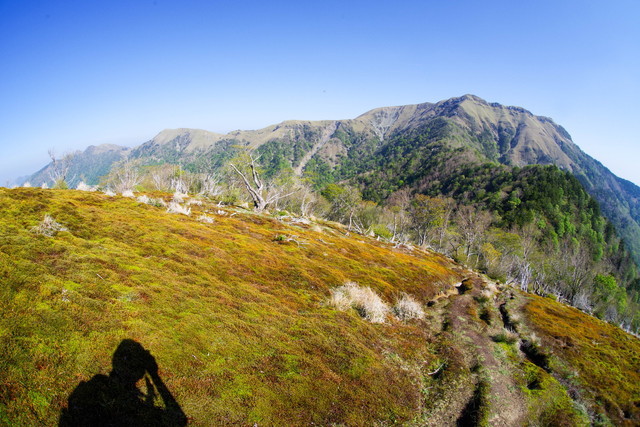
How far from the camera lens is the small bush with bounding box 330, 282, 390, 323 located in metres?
13.9

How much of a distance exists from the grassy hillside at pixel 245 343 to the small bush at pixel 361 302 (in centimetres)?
35

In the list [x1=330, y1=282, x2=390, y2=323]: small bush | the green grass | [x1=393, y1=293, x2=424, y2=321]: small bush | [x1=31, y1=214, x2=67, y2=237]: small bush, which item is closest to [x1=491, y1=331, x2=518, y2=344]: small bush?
the green grass

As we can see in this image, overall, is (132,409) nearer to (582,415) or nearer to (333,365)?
(333,365)

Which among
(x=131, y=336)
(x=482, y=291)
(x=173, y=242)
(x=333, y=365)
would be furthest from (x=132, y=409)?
(x=482, y=291)

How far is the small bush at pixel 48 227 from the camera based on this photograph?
35.2 feet

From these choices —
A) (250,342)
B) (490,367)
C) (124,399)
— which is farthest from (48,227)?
(490,367)

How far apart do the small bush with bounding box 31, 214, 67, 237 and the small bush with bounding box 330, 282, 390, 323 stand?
12.8m

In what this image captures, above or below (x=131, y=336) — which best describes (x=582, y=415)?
below

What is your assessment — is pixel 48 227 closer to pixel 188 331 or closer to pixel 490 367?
pixel 188 331

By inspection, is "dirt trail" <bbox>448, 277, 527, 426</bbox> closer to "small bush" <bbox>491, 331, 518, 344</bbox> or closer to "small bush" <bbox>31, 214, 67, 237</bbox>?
"small bush" <bbox>491, 331, 518, 344</bbox>

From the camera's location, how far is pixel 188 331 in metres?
7.92

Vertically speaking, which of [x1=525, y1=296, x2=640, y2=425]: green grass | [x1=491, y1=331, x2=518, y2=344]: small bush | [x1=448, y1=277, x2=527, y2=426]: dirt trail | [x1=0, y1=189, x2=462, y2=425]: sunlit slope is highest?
[x1=0, y1=189, x2=462, y2=425]: sunlit slope

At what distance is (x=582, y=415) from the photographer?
34.6 feet

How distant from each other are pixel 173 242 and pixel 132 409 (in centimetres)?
1085
